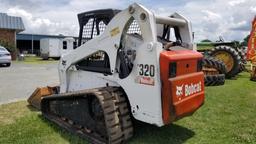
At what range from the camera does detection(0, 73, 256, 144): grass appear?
5184 mm

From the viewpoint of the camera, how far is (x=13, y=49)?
3397 centimetres

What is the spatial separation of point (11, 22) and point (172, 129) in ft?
112

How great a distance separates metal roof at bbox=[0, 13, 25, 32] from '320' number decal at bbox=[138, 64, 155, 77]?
33392mm

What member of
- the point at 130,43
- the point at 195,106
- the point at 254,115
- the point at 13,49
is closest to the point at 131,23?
the point at 130,43

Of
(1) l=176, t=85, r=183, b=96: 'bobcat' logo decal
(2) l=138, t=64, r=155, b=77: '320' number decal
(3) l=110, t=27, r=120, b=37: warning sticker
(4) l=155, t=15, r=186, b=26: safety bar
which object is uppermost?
(4) l=155, t=15, r=186, b=26: safety bar

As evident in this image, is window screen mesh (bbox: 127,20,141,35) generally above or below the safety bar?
below

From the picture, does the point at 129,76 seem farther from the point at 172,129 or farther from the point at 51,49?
the point at 51,49

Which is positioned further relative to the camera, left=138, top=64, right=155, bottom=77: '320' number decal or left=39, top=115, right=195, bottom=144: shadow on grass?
left=39, top=115, right=195, bottom=144: shadow on grass

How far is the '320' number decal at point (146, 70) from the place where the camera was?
451cm

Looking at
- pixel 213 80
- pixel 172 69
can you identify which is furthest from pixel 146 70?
pixel 213 80

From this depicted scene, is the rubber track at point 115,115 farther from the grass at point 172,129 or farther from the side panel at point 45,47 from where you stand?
the side panel at point 45,47

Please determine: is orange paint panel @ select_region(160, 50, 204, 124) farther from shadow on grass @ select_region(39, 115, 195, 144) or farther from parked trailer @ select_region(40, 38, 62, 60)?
parked trailer @ select_region(40, 38, 62, 60)

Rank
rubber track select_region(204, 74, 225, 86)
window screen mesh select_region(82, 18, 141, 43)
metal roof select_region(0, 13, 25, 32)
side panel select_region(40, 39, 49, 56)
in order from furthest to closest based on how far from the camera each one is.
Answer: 1. side panel select_region(40, 39, 49, 56)
2. metal roof select_region(0, 13, 25, 32)
3. rubber track select_region(204, 74, 225, 86)
4. window screen mesh select_region(82, 18, 141, 43)

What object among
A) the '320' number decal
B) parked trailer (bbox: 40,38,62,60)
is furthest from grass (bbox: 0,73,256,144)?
parked trailer (bbox: 40,38,62,60)
